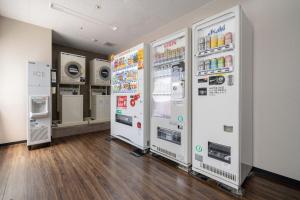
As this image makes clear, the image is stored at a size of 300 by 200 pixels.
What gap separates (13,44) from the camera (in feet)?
10.6

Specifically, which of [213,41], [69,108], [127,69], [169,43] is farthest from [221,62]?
[69,108]

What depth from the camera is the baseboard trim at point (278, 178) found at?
5.84ft

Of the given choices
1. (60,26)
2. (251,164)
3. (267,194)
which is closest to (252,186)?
(267,194)

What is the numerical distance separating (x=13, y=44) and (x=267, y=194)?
209 inches

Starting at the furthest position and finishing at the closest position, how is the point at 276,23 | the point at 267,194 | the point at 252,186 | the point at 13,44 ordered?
the point at 13,44, the point at 276,23, the point at 252,186, the point at 267,194

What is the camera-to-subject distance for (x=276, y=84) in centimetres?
194

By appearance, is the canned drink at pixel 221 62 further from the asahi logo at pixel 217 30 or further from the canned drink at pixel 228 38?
the asahi logo at pixel 217 30

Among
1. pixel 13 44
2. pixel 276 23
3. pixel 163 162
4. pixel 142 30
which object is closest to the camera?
pixel 276 23

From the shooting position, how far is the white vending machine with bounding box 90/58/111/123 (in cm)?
475

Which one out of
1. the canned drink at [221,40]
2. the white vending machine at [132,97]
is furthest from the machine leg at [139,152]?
the canned drink at [221,40]

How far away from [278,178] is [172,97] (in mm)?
1802

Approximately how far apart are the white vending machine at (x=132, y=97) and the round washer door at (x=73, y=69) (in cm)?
153

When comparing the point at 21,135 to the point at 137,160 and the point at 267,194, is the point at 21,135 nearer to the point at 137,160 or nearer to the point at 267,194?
the point at 137,160

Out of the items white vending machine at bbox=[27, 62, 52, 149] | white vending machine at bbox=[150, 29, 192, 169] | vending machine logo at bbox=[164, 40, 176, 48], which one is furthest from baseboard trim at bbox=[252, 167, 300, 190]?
white vending machine at bbox=[27, 62, 52, 149]
